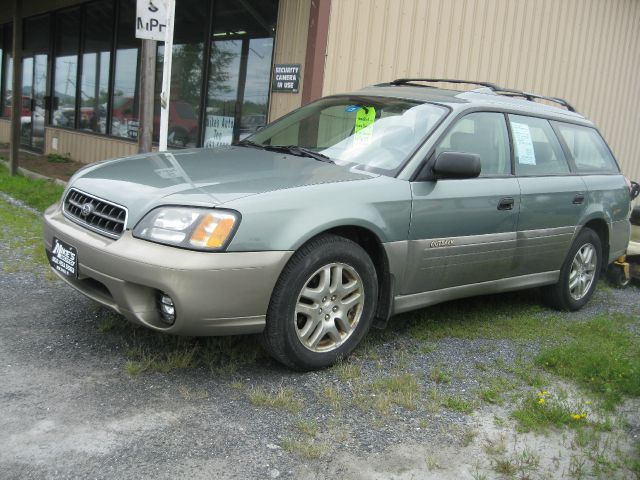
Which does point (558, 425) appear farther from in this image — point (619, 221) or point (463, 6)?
point (463, 6)

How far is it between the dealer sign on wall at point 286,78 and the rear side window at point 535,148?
2.95m

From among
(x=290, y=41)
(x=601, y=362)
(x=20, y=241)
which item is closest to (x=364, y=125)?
(x=601, y=362)

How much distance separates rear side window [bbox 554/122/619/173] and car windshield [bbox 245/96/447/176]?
1526 millimetres

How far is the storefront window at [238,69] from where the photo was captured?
26.7 ft

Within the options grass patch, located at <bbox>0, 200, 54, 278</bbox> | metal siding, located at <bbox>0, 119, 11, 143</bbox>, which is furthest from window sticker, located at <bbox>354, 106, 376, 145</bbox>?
metal siding, located at <bbox>0, 119, 11, 143</bbox>

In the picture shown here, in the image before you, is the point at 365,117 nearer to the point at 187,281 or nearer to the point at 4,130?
the point at 187,281

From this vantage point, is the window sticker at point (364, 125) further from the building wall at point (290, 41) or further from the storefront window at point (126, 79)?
the storefront window at point (126, 79)

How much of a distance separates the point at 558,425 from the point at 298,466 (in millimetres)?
1352

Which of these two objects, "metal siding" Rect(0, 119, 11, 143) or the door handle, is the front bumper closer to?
the door handle

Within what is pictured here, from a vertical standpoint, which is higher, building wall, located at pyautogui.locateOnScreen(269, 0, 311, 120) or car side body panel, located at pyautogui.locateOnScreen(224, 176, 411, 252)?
building wall, located at pyautogui.locateOnScreen(269, 0, 311, 120)

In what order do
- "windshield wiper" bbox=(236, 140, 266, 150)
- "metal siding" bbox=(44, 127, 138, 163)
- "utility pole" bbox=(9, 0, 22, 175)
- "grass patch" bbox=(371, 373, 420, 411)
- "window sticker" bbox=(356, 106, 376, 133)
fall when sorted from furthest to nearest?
"metal siding" bbox=(44, 127, 138, 163) < "utility pole" bbox=(9, 0, 22, 175) < "windshield wiper" bbox=(236, 140, 266, 150) < "window sticker" bbox=(356, 106, 376, 133) < "grass patch" bbox=(371, 373, 420, 411)

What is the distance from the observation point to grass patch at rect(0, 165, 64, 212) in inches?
318

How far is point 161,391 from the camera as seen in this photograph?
3.32m

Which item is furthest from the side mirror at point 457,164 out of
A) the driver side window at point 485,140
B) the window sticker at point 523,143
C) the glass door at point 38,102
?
the glass door at point 38,102
